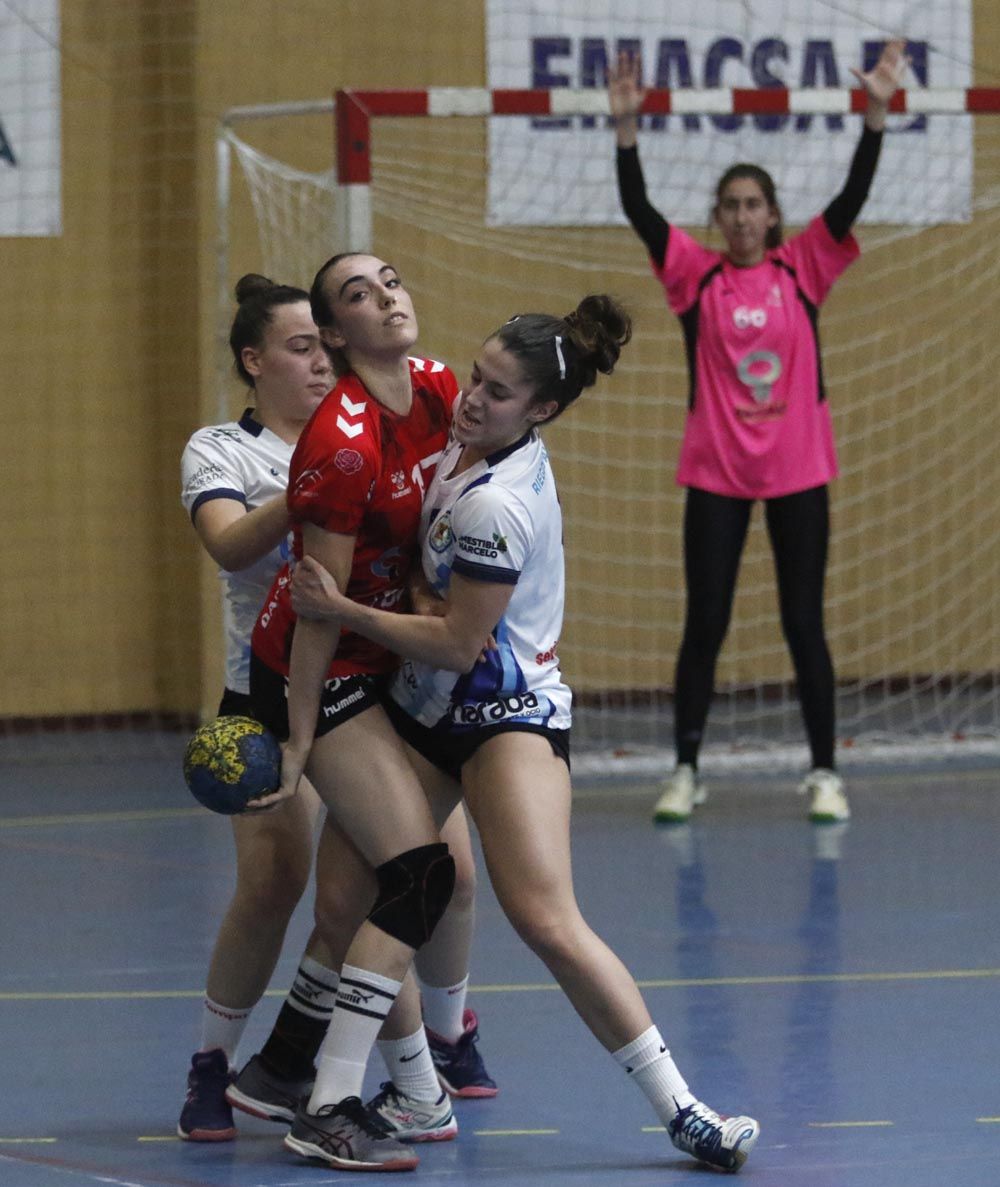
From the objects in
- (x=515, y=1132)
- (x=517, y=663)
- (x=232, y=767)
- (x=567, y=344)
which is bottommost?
(x=515, y=1132)

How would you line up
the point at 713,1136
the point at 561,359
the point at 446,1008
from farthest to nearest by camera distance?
the point at 446,1008, the point at 561,359, the point at 713,1136

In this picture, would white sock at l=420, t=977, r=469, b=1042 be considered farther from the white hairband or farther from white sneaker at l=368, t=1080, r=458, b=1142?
the white hairband

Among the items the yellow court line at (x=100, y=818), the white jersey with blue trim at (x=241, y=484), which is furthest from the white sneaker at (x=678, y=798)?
the white jersey with blue trim at (x=241, y=484)

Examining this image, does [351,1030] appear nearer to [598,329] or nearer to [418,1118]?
[418,1118]

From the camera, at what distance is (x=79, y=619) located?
8570 mm

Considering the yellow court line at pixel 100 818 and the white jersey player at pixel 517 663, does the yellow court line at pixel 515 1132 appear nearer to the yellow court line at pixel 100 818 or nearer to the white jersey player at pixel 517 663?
the white jersey player at pixel 517 663

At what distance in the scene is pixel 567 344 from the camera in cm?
340

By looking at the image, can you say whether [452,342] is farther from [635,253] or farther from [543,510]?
[543,510]

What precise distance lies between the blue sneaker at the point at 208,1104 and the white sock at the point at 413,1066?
29cm

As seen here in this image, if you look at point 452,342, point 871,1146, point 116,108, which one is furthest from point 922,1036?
point 116,108

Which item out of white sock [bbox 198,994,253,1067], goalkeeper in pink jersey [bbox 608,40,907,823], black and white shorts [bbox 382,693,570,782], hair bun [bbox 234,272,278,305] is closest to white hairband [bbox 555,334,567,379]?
black and white shorts [bbox 382,693,570,782]

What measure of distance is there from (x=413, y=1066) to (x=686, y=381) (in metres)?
5.91

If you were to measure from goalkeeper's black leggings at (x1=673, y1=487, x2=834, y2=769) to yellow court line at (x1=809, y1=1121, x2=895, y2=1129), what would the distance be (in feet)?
9.80

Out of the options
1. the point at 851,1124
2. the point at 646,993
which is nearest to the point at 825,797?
the point at 646,993
